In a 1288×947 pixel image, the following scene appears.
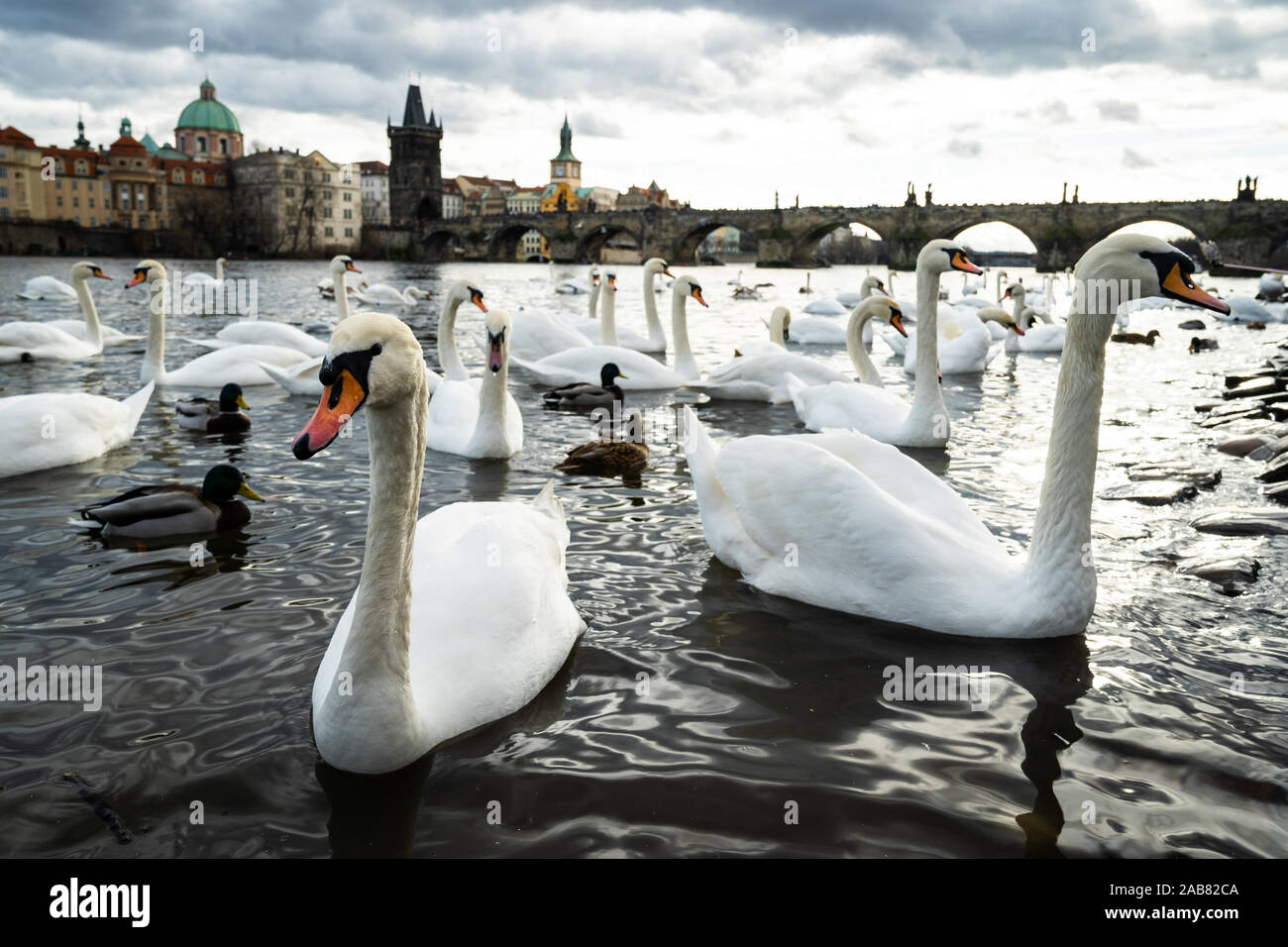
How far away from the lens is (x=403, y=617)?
3.04 metres

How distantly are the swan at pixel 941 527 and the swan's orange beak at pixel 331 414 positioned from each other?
7.53 feet

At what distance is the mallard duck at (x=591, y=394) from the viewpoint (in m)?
10.1

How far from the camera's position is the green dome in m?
145

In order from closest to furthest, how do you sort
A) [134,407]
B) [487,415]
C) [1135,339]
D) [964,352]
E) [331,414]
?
[331,414], [487,415], [134,407], [964,352], [1135,339]

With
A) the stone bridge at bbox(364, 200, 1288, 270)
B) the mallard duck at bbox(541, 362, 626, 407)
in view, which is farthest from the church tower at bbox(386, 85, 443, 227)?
the mallard duck at bbox(541, 362, 626, 407)

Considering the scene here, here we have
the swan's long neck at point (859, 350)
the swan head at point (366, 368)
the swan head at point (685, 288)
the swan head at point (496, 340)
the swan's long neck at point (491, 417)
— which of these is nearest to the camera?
the swan head at point (366, 368)

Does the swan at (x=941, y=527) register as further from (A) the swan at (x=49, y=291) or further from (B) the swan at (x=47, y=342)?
(A) the swan at (x=49, y=291)

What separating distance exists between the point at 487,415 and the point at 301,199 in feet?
389

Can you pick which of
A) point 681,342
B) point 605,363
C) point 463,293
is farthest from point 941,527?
point 681,342

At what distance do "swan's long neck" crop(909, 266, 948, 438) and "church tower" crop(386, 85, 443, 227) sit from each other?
129 m

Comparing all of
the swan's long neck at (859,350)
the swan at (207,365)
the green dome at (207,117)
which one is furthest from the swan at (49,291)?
the green dome at (207,117)

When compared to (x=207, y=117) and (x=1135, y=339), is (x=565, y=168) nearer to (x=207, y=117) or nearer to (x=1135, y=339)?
(x=207, y=117)

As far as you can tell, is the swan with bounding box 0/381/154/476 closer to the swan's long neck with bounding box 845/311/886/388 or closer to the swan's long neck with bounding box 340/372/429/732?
the swan's long neck with bounding box 340/372/429/732
